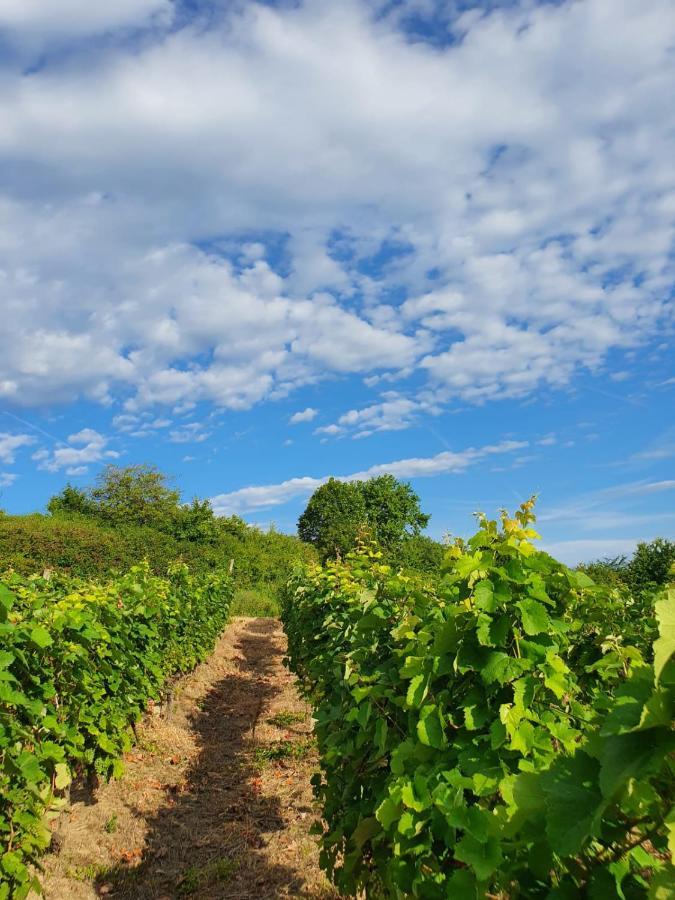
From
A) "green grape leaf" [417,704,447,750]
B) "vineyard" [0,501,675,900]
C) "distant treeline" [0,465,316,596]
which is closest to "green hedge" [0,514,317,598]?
"distant treeline" [0,465,316,596]

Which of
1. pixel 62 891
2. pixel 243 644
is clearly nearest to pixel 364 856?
pixel 62 891

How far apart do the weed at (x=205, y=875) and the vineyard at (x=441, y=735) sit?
0.03 meters

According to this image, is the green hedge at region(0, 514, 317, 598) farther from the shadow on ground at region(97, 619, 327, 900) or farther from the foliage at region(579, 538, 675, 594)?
the shadow on ground at region(97, 619, 327, 900)

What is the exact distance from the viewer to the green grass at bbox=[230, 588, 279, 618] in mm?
26761

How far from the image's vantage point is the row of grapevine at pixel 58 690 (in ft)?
13.5

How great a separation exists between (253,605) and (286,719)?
18.4m

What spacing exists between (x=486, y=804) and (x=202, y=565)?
33.2 m

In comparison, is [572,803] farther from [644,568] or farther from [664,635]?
[644,568]

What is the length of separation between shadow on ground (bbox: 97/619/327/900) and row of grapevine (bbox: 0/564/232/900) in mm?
866

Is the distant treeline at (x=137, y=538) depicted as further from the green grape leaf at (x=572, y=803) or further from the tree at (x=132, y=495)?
the green grape leaf at (x=572, y=803)

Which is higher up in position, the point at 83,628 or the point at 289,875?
the point at 83,628

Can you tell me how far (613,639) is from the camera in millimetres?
3781

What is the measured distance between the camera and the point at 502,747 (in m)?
2.43

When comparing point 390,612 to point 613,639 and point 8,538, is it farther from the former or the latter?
point 8,538
